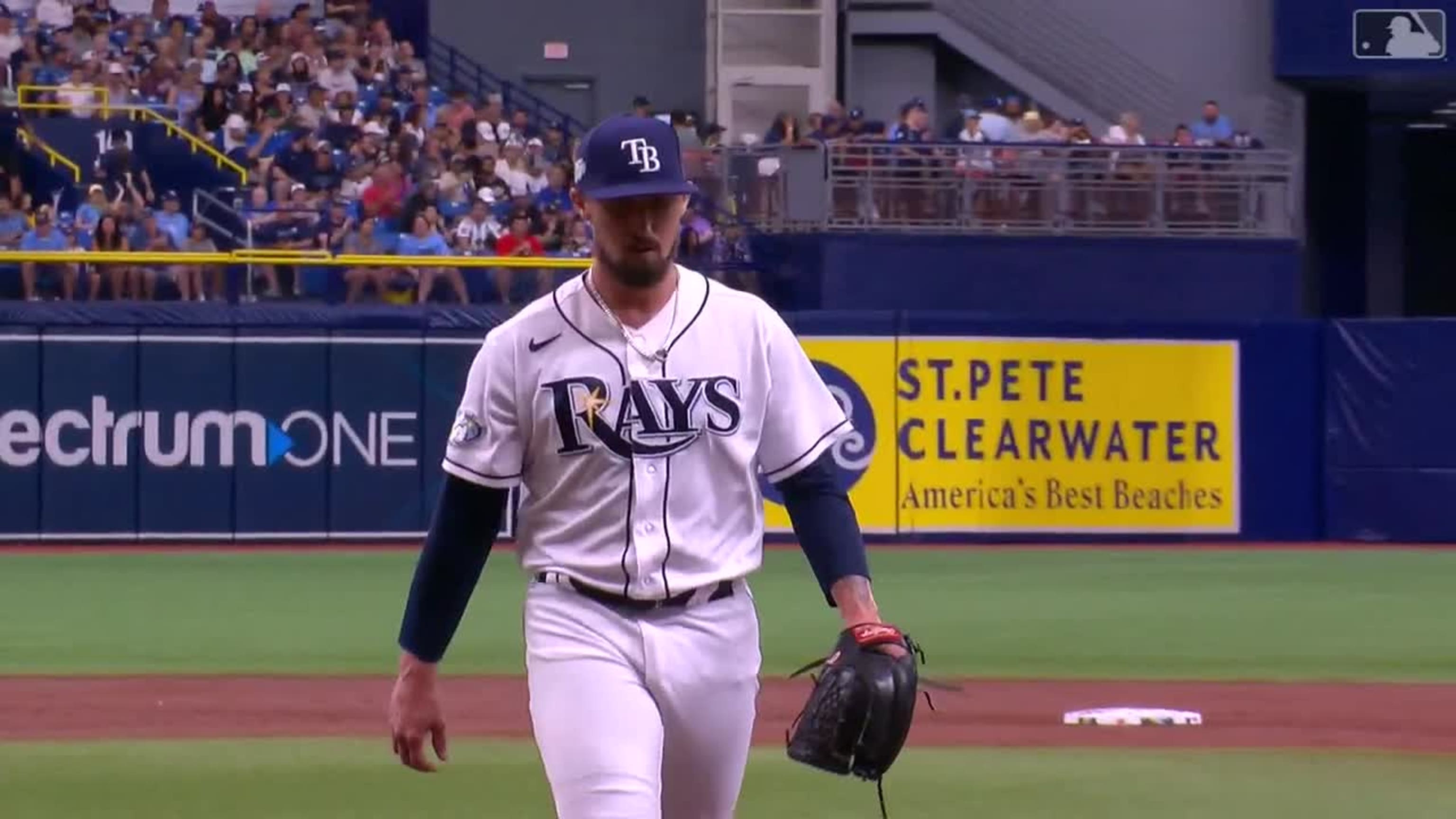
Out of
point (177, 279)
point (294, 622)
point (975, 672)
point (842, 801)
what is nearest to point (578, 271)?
point (177, 279)

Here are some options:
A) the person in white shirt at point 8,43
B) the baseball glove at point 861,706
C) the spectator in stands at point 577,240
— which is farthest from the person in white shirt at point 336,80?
the baseball glove at point 861,706

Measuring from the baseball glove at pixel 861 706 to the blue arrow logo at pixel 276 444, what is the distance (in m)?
14.7

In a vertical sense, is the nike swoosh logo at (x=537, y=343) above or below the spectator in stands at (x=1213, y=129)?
below

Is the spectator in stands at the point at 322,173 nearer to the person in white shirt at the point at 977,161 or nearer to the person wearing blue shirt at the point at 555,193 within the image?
the person wearing blue shirt at the point at 555,193

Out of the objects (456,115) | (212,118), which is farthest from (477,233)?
(212,118)

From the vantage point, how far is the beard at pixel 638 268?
421 centimetres

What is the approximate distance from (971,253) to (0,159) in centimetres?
967

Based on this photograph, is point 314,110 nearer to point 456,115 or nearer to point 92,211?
point 456,115

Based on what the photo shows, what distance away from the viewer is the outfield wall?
60.3ft

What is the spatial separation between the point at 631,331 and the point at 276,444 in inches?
581

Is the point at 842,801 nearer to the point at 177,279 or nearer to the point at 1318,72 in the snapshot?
the point at 177,279

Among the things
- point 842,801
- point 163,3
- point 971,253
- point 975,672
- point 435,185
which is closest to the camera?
point 842,801

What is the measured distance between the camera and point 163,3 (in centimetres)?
2520

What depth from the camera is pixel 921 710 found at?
1070cm
